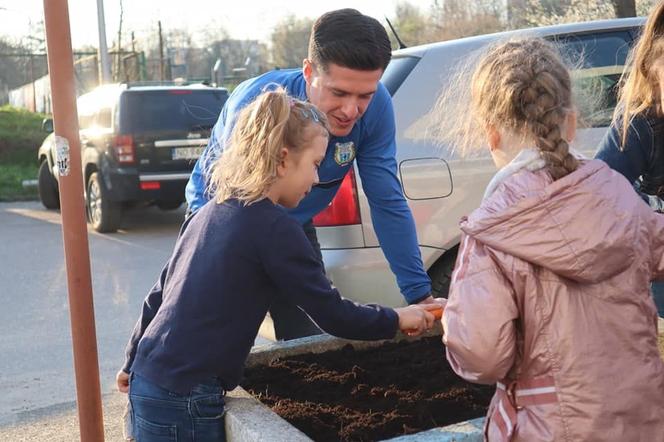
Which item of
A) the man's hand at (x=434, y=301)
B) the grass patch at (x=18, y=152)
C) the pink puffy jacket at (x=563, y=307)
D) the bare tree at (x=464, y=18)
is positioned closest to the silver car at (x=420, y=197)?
the man's hand at (x=434, y=301)

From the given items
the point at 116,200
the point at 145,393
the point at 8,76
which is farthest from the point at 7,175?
the point at 145,393

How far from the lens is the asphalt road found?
500 centimetres

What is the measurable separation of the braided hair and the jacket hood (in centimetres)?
8

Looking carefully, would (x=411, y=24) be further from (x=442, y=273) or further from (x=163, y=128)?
(x=442, y=273)

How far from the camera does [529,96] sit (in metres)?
1.94

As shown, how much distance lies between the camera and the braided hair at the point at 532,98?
1896 mm

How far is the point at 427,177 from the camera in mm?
4219

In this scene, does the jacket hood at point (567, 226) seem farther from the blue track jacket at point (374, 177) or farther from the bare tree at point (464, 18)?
the bare tree at point (464, 18)

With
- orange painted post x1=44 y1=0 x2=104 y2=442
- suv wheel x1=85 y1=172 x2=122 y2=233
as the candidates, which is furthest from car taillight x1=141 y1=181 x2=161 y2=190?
orange painted post x1=44 y1=0 x2=104 y2=442

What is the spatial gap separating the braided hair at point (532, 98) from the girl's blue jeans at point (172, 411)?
1.10 meters

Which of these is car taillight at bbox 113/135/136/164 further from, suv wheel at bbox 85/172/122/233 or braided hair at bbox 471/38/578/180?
braided hair at bbox 471/38/578/180

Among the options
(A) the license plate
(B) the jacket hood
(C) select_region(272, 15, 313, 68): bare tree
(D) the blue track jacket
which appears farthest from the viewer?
(C) select_region(272, 15, 313, 68): bare tree

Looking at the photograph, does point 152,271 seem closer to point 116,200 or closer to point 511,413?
point 116,200

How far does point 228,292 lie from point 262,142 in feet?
1.39
